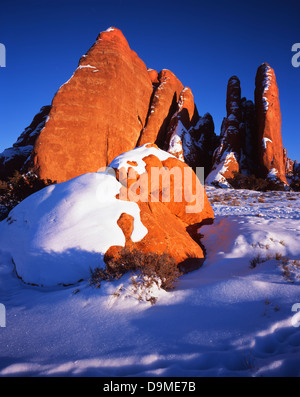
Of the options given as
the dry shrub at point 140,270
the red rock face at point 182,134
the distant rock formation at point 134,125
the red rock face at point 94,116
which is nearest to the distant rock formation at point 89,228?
the dry shrub at point 140,270

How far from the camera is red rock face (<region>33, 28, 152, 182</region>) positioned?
1981 cm

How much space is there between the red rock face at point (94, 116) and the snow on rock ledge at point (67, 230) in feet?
54.8

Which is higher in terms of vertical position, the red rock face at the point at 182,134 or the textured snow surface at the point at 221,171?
the red rock face at the point at 182,134

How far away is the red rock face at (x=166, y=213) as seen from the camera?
162 inches

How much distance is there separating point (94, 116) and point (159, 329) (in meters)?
24.2

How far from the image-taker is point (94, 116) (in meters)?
22.0

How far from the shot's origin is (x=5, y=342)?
2.09 m

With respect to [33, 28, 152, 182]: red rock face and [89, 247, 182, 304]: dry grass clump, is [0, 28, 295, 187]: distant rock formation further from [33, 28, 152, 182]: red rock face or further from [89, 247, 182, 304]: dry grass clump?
[89, 247, 182, 304]: dry grass clump

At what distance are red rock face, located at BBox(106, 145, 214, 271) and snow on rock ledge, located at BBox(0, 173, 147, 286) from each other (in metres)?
0.20

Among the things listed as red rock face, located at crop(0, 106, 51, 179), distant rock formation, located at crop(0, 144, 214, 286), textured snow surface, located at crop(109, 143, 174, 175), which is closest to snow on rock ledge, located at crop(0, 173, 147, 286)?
distant rock formation, located at crop(0, 144, 214, 286)

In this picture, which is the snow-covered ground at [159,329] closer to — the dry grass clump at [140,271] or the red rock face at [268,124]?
the dry grass clump at [140,271]

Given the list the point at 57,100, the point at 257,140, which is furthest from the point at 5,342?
the point at 257,140

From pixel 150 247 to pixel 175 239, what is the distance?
829mm

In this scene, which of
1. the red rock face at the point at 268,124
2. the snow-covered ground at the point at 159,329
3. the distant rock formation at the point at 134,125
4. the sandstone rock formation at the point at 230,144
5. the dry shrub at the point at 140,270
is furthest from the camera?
the red rock face at the point at 268,124
